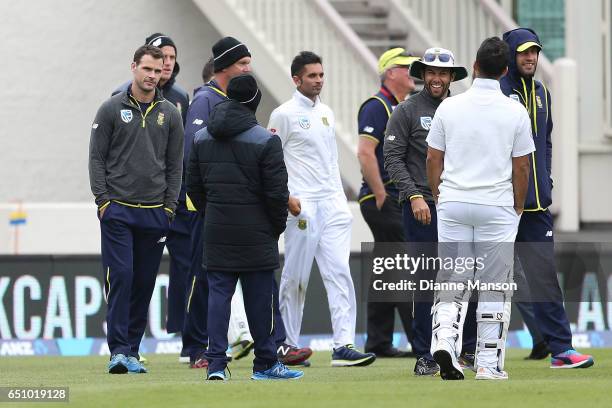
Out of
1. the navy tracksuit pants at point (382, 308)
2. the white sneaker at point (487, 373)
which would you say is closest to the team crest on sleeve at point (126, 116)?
the navy tracksuit pants at point (382, 308)

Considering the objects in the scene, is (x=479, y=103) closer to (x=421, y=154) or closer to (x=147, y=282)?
(x=421, y=154)

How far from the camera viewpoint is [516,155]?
1031 cm

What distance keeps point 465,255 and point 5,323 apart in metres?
5.71

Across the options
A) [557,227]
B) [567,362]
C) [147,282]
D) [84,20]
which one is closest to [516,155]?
[567,362]

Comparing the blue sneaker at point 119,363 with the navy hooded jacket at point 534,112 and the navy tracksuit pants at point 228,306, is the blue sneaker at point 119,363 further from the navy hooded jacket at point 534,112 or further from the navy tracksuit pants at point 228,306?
the navy hooded jacket at point 534,112

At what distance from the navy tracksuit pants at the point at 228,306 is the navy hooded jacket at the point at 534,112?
1937 mm

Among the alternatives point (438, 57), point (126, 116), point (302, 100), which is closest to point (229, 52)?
point (302, 100)

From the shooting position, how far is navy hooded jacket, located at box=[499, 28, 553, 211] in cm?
1132

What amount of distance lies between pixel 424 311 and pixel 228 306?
1364 millimetres

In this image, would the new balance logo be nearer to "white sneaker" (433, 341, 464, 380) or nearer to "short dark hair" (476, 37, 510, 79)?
"white sneaker" (433, 341, 464, 380)

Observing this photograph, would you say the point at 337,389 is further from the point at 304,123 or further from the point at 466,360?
the point at 304,123

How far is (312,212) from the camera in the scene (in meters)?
12.2

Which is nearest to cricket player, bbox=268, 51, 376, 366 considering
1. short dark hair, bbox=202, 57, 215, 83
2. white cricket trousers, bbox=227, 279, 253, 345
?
white cricket trousers, bbox=227, 279, 253, 345

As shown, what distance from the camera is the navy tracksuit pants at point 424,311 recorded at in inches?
433
